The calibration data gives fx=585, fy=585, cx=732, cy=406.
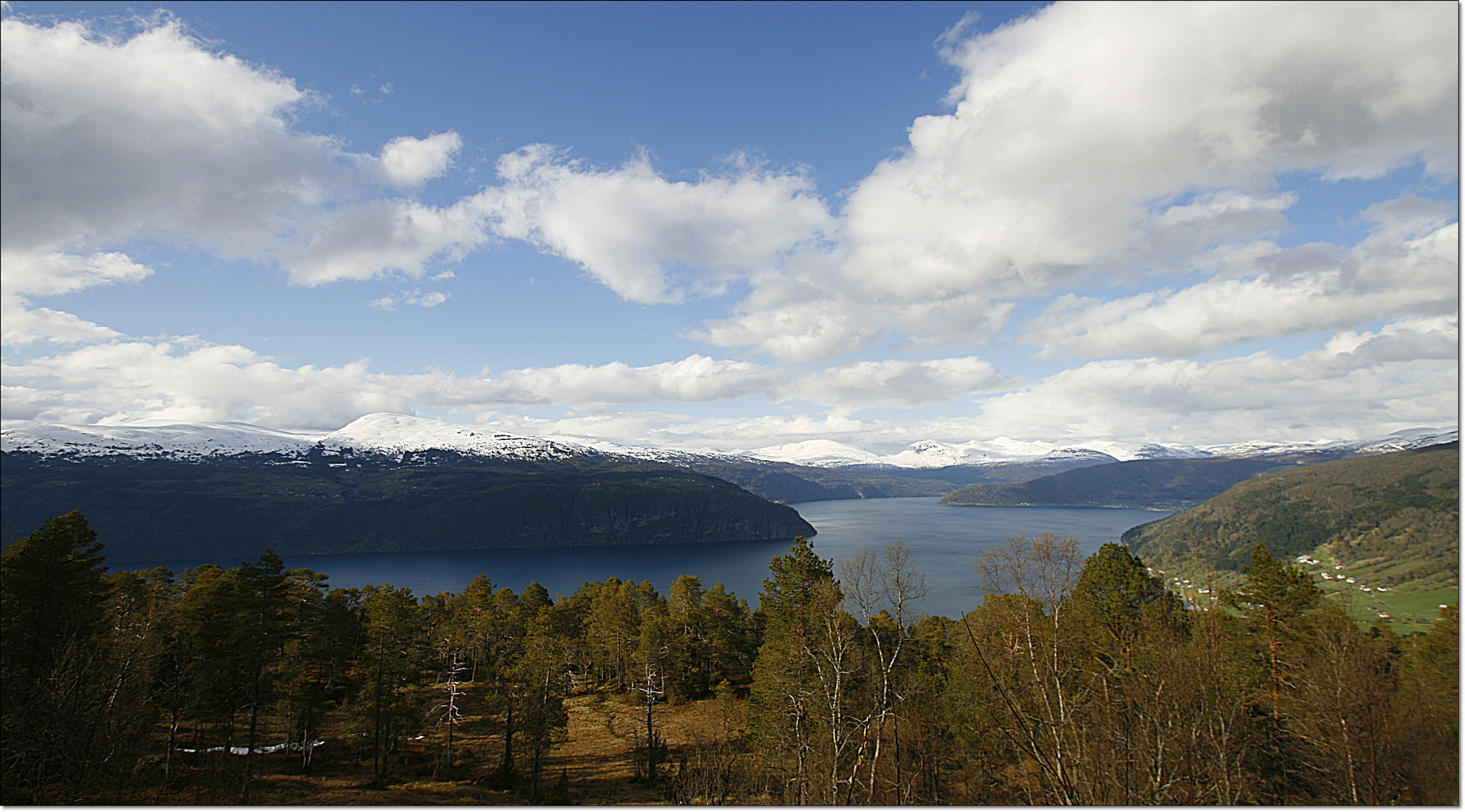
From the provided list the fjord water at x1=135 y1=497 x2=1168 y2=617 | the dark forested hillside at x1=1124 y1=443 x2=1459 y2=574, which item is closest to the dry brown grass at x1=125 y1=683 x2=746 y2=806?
the fjord water at x1=135 y1=497 x2=1168 y2=617

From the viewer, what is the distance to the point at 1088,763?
10023mm

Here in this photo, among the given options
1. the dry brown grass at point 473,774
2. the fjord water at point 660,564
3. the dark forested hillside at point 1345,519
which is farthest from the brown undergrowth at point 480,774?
the dark forested hillside at point 1345,519

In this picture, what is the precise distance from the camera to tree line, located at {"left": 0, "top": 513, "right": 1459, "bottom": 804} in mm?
12641

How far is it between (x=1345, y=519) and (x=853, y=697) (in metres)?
183

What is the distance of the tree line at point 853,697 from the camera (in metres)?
12.6

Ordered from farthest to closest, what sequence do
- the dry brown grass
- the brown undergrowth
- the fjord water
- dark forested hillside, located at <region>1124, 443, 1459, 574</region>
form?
1. dark forested hillside, located at <region>1124, 443, 1459, 574</region>
2. the fjord water
3. the dry brown grass
4. the brown undergrowth

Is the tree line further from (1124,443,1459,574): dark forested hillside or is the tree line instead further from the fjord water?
(1124,443,1459,574): dark forested hillside

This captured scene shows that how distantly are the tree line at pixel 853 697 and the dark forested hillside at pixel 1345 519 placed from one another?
90.3 m

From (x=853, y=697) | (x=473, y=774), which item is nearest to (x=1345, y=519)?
(x=853, y=697)

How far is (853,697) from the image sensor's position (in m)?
20.1

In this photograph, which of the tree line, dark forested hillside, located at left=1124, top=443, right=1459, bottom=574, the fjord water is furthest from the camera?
dark forested hillside, located at left=1124, top=443, right=1459, bottom=574

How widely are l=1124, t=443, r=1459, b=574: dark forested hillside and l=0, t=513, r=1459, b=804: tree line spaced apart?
90.3 meters

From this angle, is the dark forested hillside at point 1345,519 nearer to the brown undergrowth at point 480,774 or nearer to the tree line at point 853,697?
the tree line at point 853,697

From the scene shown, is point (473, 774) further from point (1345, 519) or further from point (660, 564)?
point (1345, 519)
